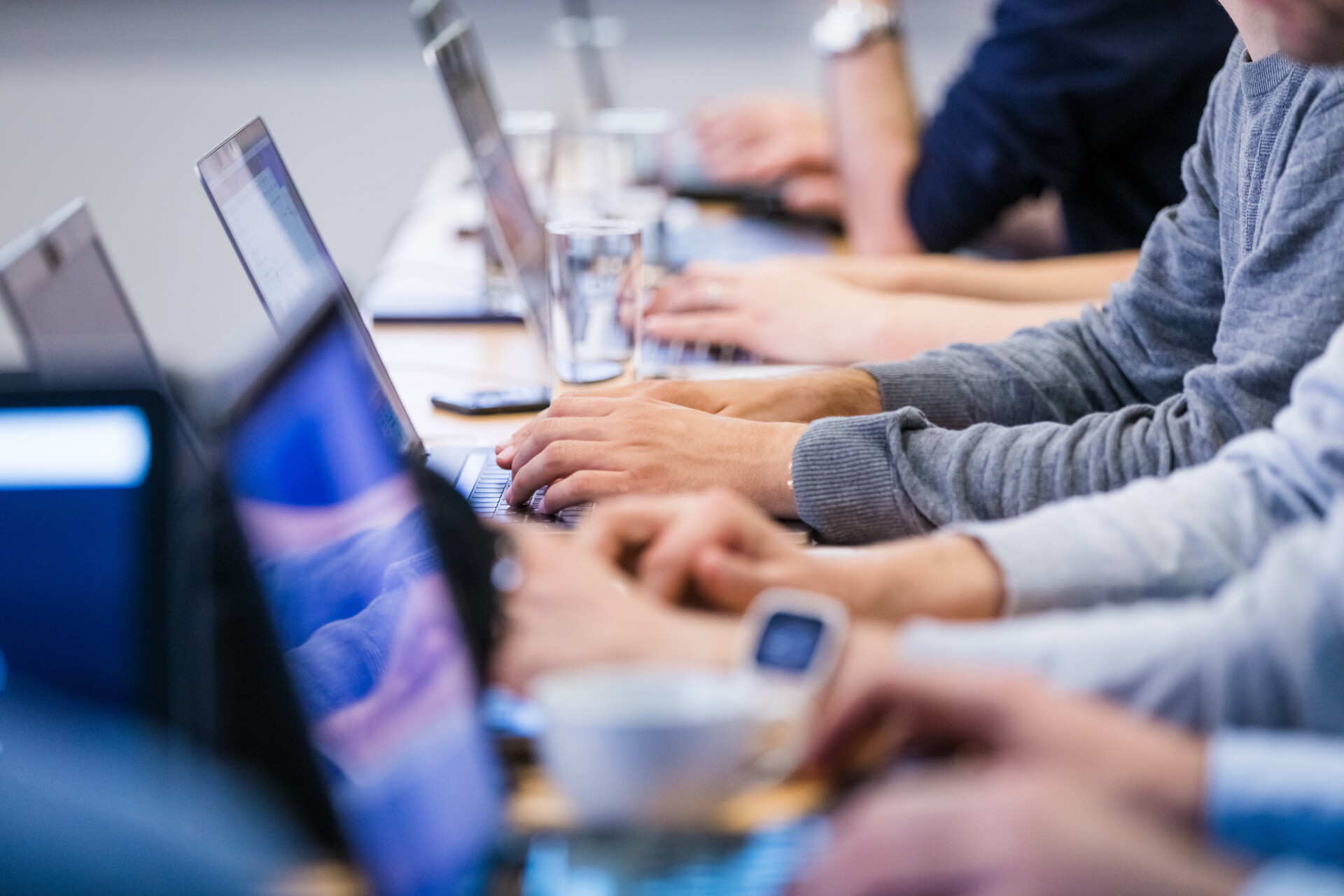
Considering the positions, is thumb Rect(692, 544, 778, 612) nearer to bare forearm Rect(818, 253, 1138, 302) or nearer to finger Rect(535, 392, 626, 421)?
finger Rect(535, 392, 626, 421)

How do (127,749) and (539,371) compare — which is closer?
(127,749)

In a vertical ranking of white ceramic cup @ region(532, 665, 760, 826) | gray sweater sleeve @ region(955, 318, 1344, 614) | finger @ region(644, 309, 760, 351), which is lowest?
finger @ region(644, 309, 760, 351)

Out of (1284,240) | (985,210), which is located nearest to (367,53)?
(985,210)

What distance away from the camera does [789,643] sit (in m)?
0.57

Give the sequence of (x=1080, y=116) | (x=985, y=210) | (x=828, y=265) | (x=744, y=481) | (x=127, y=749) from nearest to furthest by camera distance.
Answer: (x=127, y=749) < (x=744, y=481) < (x=828, y=265) < (x=1080, y=116) < (x=985, y=210)

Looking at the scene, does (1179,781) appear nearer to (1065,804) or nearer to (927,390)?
(1065,804)

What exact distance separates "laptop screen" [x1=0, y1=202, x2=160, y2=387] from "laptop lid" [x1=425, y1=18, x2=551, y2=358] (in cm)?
50

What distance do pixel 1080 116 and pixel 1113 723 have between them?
147 cm

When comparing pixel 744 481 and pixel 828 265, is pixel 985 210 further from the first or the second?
pixel 744 481

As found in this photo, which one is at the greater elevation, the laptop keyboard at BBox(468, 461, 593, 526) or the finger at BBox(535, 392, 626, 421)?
the finger at BBox(535, 392, 626, 421)

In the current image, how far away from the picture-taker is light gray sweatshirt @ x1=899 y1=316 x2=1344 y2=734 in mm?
576

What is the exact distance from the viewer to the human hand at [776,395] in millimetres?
1093

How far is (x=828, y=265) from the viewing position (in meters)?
1.62

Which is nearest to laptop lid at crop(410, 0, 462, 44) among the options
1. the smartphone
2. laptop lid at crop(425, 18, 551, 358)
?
laptop lid at crop(425, 18, 551, 358)
